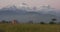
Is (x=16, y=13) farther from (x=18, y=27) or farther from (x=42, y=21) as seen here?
(x=42, y=21)

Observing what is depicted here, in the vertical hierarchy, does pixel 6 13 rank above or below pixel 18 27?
above

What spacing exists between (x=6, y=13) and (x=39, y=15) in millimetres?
501

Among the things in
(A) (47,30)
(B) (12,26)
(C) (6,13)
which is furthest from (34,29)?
(C) (6,13)

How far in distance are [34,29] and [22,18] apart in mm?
255

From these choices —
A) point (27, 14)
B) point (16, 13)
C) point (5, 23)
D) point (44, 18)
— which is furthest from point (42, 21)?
point (5, 23)

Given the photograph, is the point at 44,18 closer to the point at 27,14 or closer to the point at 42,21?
the point at 42,21

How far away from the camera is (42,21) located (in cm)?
235

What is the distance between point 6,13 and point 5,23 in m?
0.15

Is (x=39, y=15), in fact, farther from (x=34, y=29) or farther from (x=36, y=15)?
(x=34, y=29)

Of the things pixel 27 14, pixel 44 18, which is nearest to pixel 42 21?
pixel 44 18

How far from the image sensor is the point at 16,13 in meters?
2.37

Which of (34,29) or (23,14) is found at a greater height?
(23,14)

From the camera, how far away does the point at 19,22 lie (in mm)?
2336

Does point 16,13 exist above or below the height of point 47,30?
above
